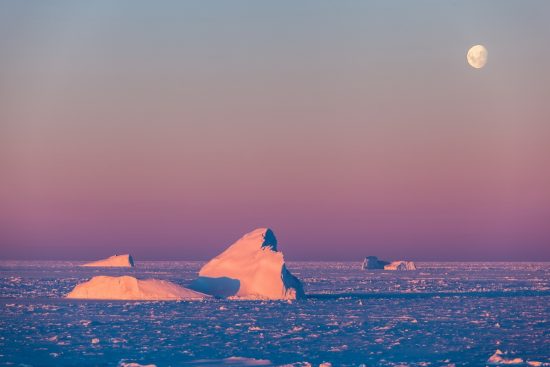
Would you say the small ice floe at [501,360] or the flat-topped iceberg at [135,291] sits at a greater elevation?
the flat-topped iceberg at [135,291]

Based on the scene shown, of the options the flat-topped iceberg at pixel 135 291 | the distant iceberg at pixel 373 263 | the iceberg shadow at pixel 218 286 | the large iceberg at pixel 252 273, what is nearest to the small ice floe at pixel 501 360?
the large iceberg at pixel 252 273

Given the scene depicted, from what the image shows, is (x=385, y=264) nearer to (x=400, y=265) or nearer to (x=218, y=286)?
(x=400, y=265)

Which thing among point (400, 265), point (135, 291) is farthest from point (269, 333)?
point (400, 265)

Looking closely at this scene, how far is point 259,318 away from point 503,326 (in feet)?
28.0

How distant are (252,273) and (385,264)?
315 feet

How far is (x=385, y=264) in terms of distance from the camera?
137 m

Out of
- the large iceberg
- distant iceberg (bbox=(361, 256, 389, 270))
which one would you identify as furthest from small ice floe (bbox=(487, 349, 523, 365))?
distant iceberg (bbox=(361, 256, 389, 270))

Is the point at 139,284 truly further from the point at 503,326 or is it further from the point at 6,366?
the point at 6,366

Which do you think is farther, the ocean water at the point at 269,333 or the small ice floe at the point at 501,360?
the ocean water at the point at 269,333

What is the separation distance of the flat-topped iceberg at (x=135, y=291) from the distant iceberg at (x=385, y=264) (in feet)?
290

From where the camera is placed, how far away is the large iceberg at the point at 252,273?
140 feet

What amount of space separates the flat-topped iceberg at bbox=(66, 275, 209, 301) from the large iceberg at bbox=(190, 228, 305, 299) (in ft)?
5.92

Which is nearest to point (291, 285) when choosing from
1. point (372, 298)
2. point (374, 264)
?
point (372, 298)

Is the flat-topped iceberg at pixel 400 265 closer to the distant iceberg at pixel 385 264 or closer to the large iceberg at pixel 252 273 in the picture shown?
the distant iceberg at pixel 385 264
